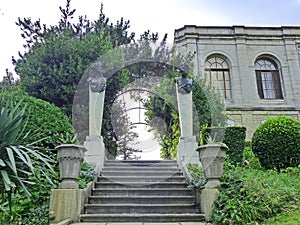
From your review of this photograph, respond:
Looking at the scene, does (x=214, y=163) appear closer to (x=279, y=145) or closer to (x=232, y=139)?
(x=279, y=145)

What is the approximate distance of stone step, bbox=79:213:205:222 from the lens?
4.32 meters

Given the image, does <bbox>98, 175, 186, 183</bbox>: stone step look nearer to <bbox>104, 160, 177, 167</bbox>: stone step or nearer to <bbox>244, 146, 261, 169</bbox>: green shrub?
<bbox>104, 160, 177, 167</bbox>: stone step

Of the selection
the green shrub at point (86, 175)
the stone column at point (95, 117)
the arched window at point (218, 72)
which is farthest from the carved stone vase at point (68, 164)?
the arched window at point (218, 72)

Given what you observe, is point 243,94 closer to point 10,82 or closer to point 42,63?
point 42,63

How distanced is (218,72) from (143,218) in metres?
12.5

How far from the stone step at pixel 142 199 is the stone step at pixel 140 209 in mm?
247

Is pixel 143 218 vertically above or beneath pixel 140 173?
beneath

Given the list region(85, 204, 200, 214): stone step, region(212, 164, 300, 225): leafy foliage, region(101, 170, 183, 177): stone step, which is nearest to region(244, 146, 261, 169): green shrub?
region(101, 170, 183, 177): stone step

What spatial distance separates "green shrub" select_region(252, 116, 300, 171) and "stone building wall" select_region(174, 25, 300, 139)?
23.6 ft

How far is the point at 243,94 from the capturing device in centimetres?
1486

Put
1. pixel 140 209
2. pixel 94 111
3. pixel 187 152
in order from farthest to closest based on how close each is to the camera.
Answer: pixel 94 111
pixel 187 152
pixel 140 209

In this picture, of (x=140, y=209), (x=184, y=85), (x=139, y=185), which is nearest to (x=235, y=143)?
(x=184, y=85)

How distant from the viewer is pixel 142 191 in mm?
5398

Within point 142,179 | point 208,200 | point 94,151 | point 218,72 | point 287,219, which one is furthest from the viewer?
point 218,72
